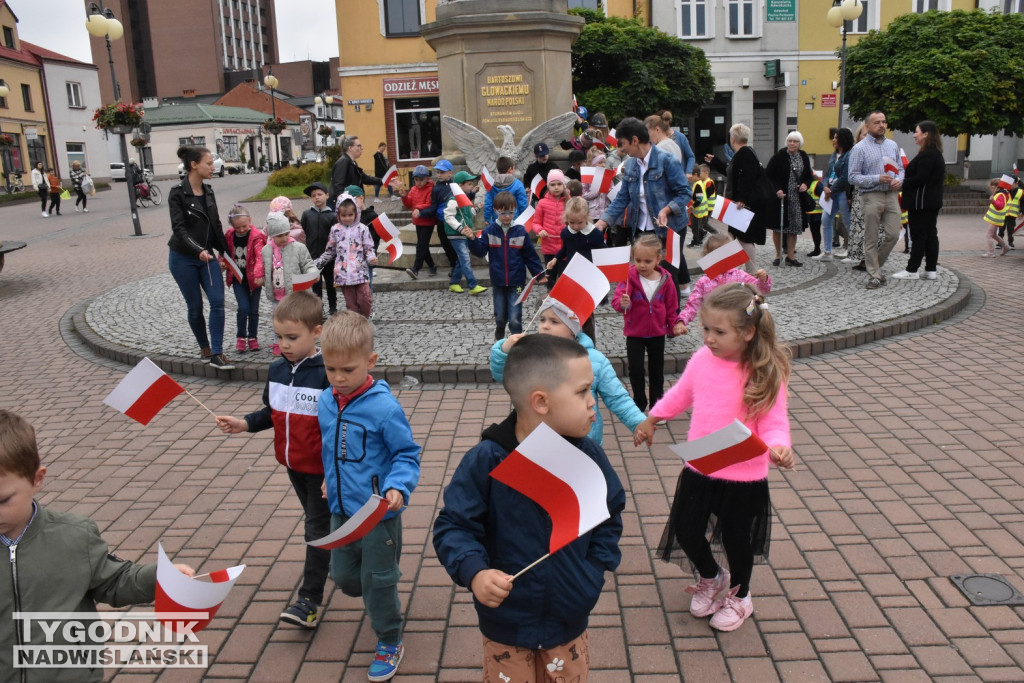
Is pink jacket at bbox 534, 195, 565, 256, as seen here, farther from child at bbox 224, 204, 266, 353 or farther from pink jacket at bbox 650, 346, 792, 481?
pink jacket at bbox 650, 346, 792, 481

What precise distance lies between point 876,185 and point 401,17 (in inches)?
1020

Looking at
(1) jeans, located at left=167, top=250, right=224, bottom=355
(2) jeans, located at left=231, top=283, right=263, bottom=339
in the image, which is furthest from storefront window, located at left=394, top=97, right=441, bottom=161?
(1) jeans, located at left=167, top=250, right=224, bottom=355

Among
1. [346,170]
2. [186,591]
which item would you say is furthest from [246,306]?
[186,591]

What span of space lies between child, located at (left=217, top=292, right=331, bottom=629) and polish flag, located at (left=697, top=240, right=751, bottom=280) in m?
2.97

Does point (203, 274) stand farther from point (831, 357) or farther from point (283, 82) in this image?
point (283, 82)

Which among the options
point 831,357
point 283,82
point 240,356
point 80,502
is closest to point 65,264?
point 240,356

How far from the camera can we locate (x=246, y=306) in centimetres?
858

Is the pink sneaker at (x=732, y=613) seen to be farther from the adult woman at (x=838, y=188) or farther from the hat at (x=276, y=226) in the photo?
the adult woman at (x=838, y=188)

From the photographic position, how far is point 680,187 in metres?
8.24

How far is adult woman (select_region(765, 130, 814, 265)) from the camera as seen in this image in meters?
11.8

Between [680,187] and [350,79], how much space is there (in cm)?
2726

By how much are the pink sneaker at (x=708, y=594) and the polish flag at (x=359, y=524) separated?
1656 millimetres

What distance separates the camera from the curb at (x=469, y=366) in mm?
7527

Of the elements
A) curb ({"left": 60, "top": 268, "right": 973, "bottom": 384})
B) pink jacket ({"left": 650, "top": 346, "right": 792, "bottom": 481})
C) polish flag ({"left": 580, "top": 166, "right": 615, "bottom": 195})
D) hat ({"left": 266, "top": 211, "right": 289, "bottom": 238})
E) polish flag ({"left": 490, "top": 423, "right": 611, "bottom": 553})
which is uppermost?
polish flag ({"left": 580, "top": 166, "right": 615, "bottom": 195})
